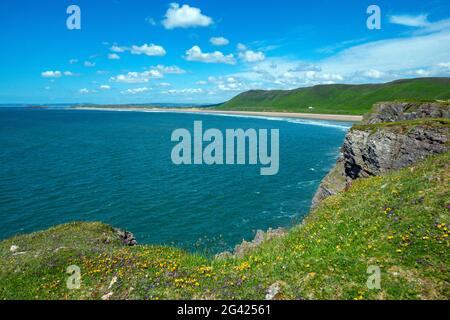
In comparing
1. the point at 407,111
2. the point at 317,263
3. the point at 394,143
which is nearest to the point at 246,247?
the point at 317,263

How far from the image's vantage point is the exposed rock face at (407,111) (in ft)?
125

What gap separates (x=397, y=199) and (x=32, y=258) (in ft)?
70.7

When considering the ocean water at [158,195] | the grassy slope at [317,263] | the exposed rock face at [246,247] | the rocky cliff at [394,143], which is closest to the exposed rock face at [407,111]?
the rocky cliff at [394,143]

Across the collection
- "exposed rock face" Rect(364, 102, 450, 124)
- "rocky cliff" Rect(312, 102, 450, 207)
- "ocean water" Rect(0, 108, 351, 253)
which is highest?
"exposed rock face" Rect(364, 102, 450, 124)

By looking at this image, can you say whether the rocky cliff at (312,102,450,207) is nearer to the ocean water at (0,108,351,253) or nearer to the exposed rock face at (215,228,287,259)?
the ocean water at (0,108,351,253)

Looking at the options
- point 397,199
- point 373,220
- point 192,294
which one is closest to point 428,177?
point 397,199

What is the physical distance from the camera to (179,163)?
3100 inches

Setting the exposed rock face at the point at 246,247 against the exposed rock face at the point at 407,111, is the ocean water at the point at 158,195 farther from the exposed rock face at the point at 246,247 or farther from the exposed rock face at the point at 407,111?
the exposed rock face at the point at 407,111

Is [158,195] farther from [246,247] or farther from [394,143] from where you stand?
[394,143]

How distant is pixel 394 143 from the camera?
3073cm

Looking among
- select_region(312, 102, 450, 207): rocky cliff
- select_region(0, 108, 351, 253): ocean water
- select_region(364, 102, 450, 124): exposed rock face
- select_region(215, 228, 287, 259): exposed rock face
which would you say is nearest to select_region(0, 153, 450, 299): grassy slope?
select_region(215, 228, 287, 259): exposed rock face

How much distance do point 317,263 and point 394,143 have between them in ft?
77.6

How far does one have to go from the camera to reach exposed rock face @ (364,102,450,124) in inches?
1495
